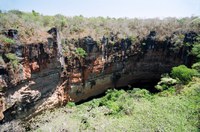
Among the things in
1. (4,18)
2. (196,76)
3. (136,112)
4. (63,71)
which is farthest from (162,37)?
(4,18)

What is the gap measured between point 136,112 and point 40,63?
835cm

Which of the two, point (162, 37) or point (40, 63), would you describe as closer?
point (40, 63)

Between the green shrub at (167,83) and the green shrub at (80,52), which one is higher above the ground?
the green shrub at (80,52)

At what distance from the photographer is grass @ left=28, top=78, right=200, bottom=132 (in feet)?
49.0

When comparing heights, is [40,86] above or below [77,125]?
above

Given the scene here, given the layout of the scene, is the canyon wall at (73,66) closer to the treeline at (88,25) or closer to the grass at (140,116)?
the treeline at (88,25)

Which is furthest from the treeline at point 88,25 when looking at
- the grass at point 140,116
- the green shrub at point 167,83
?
the green shrub at point 167,83

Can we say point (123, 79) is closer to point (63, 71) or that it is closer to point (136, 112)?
point (63, 71)

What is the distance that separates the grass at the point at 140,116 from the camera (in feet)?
49.0

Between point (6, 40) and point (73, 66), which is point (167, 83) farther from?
point (6, 40)

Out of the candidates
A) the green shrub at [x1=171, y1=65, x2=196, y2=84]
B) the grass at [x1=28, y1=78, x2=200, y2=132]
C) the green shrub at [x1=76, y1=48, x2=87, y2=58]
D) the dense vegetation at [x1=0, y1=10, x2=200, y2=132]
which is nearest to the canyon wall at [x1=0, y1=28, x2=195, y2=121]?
the green shrub at [x1=76, y1=48, x2=87, y2=58]

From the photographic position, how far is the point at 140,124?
49.6 feet

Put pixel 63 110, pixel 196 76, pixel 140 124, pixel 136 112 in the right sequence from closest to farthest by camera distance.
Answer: pixel 140 124 < pixel 136 112 < pixel 63 110 < pixel 196 76

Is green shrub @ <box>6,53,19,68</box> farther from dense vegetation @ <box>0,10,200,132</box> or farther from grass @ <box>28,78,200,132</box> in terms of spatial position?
grass @ <box>28,78,200,132</box>
